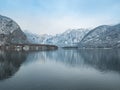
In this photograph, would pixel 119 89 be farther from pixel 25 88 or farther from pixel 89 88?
pixel 25 88

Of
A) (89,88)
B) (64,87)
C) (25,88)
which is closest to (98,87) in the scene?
(89,88)

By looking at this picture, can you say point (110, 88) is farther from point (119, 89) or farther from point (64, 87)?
point (64, 87)

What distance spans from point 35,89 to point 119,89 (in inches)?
1060

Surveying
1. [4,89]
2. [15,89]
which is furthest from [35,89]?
[4,89]

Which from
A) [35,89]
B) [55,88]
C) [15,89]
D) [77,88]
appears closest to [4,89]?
[15,89]

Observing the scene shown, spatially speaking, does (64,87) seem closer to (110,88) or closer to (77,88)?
(77,88)

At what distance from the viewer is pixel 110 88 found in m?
57.8

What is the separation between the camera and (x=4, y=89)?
183 feet

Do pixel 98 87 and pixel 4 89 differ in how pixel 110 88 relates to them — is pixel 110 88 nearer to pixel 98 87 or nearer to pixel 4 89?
pixel 98 87

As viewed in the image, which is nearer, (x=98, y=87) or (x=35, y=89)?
(x=35, y=89)

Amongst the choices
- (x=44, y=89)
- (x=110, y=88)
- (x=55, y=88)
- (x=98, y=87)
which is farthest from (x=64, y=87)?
(x=110, y=88)

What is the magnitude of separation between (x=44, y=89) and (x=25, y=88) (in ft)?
21.4

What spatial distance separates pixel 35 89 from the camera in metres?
55.6

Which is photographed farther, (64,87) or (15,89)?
(64,87)
